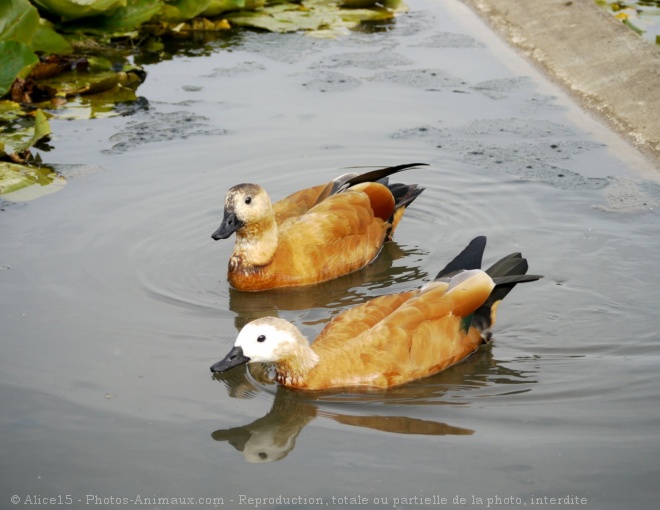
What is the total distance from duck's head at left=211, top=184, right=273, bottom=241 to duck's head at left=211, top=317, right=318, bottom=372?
68.2 inches

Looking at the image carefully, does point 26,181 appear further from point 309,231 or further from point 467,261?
point 467,261

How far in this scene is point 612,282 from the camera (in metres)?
6.52

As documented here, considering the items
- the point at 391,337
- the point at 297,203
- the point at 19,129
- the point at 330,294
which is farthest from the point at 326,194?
the point at 19,129

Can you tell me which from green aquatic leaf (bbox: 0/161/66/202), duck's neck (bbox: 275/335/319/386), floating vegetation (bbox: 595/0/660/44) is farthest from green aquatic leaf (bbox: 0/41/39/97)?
floating vegetation (bbox: 595/0/660/44)

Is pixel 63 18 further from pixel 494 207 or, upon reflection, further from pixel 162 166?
pixel 494 207

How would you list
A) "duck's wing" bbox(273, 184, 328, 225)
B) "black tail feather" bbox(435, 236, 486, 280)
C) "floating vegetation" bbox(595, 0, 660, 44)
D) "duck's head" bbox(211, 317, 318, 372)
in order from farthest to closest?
"floating vegetation" bbox(595, 0, 660, 44) < "duck's wing" bbox(273, 184, 328, 225) < "black tail feather" bbox(435, 236, 486, 280) < "duck's head" bbox(211, 317, 318, 372)

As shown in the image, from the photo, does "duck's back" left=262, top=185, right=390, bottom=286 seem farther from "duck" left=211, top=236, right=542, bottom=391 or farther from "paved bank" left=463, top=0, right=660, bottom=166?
"paved bank" left=463, top=0, right=660, bottom=166

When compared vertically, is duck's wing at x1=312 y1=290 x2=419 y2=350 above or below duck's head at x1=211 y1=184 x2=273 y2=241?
below

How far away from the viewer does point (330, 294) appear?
22.7 feet

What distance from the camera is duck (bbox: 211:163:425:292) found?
698 cm

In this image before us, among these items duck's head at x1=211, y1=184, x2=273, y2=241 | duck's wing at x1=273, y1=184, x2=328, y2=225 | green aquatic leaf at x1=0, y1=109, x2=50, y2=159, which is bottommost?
duck's wing at x1=273, y1=184, x2=328, y2=225

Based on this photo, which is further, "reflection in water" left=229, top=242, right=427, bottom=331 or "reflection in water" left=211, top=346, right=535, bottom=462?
"reflection in water" left=229, top=242, right=427, bottom=331

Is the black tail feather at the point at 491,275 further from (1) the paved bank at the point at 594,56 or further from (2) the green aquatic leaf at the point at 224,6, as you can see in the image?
(2) the green aquatic leaf at the point at 224,6

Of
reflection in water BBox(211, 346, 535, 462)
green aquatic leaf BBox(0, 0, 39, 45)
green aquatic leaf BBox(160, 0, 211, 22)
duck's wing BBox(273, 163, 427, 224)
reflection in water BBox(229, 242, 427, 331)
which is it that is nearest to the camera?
reflection in water BBox(211, 346, 535, 462)
